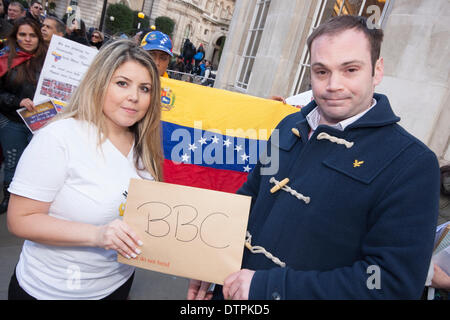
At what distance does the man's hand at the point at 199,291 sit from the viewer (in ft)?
5.13

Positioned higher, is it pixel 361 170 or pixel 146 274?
pixel 361 170

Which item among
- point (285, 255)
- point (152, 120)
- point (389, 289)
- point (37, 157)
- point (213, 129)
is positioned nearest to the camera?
point (389, 289)

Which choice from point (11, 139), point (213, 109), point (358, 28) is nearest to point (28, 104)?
point (11, 139)

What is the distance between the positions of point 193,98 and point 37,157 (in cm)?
236

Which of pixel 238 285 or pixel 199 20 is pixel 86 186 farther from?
pixel 199 20

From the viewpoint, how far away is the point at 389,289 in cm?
102

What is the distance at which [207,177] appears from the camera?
143 inches

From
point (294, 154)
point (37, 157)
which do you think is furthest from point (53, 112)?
point (294, 154)

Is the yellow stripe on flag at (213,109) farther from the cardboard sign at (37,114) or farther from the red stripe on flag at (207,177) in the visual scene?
the cardboard sign at (37,114)

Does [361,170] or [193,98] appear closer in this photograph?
[361,170]

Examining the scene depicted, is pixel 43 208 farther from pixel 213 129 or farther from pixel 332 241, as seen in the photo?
pixel 213 129

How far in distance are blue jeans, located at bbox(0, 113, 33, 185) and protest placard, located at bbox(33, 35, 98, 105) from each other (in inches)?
24.0

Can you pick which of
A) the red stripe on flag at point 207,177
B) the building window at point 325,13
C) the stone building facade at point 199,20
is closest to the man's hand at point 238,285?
the red stripe on flag at point 207,177

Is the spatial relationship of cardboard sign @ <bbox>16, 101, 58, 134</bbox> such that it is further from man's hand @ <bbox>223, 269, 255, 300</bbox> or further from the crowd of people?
man's hand @ <bbox>223, 269, 255, 300</bbox>
